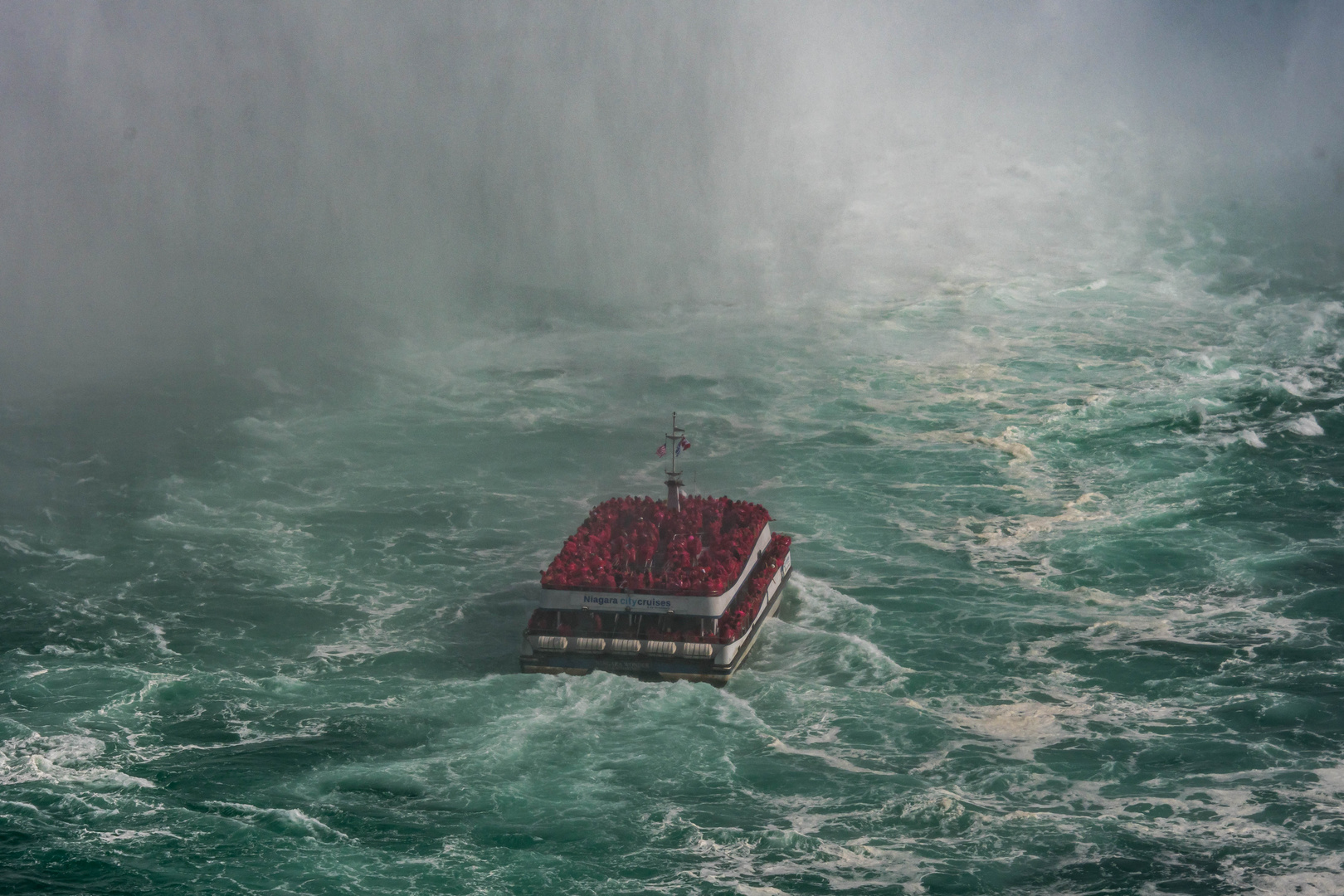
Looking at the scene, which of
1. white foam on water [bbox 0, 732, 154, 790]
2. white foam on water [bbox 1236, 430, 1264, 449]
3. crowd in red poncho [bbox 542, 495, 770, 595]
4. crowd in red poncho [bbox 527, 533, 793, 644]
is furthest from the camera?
white foam on water [bbox 1236, 430, 1264, 449]

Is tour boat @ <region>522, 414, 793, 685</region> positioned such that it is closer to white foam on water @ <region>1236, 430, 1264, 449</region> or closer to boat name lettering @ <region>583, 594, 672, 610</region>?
boat name lettering @ <region>583, 594, 672, 610</region>

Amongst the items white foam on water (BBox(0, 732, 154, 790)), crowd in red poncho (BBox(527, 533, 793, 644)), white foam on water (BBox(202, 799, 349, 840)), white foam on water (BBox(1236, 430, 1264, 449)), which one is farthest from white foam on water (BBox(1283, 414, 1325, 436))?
white foam on water (BBox(0, 732, 154, 790))

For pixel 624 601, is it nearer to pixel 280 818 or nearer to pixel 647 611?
pixel 647 611

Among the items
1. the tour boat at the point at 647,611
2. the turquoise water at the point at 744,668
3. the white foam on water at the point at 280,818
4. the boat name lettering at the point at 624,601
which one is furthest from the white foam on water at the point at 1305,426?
the white foam on water at the point at 280,818

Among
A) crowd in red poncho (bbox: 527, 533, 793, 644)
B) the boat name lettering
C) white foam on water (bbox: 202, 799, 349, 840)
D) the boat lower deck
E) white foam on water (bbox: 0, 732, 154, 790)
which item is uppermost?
the boat name lettering

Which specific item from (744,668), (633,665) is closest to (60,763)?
(633,665)
